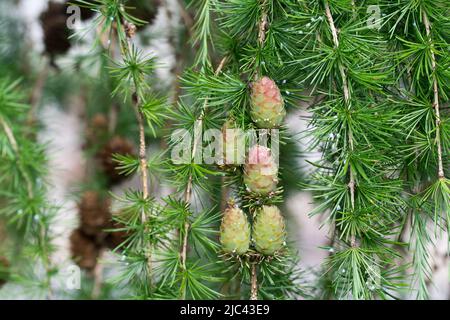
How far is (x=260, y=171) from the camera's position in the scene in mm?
520

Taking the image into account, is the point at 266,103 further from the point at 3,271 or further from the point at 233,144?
the point at 3,271

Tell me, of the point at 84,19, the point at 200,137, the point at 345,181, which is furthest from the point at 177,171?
the point at 84,19

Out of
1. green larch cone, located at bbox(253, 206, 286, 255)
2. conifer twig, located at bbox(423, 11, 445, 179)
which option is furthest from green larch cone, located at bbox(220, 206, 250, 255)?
conifer twig, located at bbox(423, 11, 445, 179)

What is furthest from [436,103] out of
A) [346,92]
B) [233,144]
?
[233,144]

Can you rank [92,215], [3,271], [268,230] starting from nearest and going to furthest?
1. [268,230]
2. [3,271]
3. [92,215]

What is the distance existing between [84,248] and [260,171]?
48 cm

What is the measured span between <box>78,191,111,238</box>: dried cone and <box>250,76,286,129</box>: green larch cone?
450mm

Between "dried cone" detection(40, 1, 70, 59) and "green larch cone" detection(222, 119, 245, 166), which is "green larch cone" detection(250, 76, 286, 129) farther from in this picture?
"dried cone" detection(40, 1, 70, 59)

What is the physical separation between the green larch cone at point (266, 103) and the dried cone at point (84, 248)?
1.59ft

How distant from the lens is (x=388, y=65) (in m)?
0.58

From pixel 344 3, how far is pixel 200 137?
177 mm

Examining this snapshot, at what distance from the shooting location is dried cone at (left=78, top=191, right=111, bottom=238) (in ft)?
3.01
